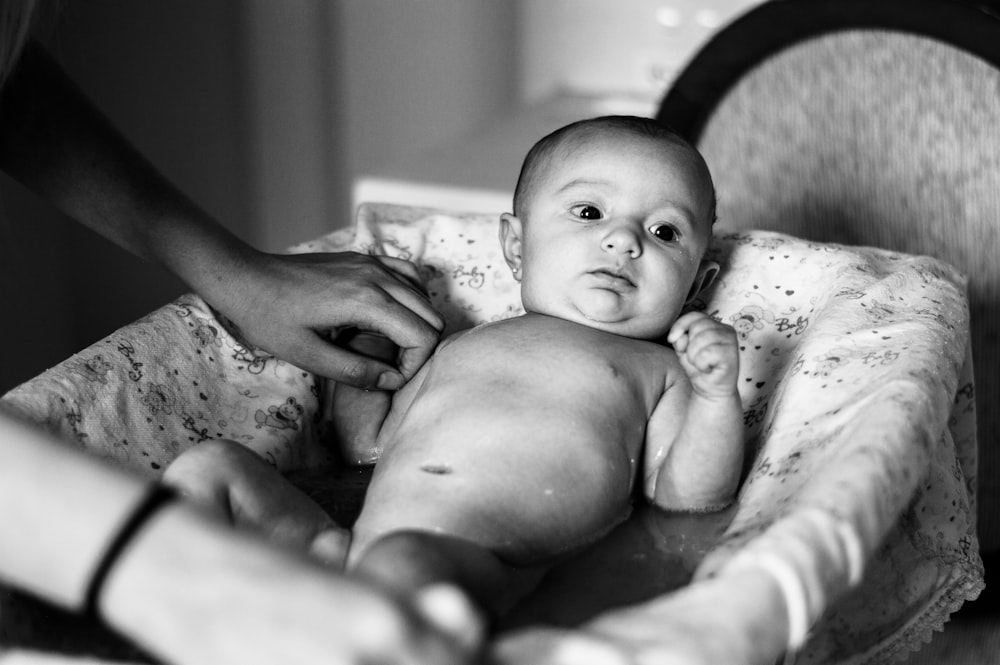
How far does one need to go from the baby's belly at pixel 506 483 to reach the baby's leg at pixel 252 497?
0.03 m

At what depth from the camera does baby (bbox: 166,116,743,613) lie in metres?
0.82

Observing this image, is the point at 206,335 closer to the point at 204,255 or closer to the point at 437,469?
the point at 204,255

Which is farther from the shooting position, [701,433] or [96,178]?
[96,178]

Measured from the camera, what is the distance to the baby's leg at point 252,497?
761 mm

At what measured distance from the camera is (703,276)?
3.53 ft

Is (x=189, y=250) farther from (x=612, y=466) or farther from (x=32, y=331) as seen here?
(x=32, y=331)

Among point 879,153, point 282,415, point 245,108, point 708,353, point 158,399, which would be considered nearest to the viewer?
point 708,353

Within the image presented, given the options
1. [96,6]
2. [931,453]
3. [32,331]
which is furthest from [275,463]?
[96,6]

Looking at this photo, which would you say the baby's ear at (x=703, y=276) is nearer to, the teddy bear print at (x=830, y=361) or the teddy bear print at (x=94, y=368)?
the teddy bear print at (x=830, y=361)

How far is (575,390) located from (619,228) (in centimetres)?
16

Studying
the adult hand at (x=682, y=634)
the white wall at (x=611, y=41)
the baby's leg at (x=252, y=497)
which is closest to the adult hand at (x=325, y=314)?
the baby's leg at (x=252, y=497)

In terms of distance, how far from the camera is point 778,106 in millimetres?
1435

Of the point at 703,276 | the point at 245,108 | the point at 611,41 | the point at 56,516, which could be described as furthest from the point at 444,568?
the point at 611,41

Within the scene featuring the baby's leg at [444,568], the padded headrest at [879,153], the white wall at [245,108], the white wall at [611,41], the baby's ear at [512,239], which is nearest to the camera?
the baby's leg at [444,568]
